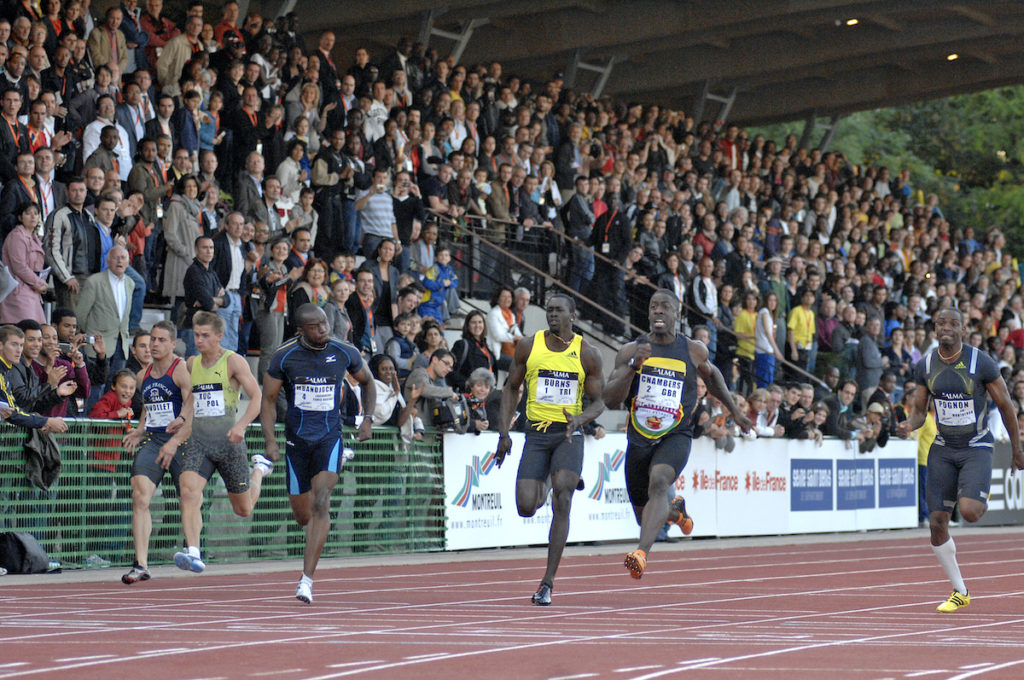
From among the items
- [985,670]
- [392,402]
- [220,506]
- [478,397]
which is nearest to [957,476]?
[985,670]

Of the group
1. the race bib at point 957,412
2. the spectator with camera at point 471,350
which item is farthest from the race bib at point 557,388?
the spectator with camera at point 471,350

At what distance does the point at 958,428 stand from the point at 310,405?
15.7ft

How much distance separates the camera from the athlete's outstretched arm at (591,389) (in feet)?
41.0

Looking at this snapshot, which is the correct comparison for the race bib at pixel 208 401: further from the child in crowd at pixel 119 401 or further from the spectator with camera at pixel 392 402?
the spectator with camera at pixel 392 402

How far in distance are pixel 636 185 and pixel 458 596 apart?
1600cm

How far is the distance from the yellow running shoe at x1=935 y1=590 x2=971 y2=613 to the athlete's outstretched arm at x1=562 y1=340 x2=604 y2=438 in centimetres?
278

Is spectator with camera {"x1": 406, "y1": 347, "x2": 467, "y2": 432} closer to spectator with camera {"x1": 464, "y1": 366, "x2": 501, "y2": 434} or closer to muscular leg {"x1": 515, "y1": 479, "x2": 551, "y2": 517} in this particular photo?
spectator with camera {"x1": 464, "y1": 366, "x2": 501, "y2": 434}

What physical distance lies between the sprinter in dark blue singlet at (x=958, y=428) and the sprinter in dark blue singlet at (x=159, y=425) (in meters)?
5.93

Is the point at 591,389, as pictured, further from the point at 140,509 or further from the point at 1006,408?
the point at 140,509

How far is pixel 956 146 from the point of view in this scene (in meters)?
57.5

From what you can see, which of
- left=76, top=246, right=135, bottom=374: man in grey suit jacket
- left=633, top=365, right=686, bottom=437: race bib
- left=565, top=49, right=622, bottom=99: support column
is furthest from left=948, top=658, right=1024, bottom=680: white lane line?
left=565, top=49, right=622, bottom=99: support column

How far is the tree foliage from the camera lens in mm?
53312

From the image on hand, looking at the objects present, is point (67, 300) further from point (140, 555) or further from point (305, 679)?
point (305, 679)

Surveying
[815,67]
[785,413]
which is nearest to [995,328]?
[815,67]
